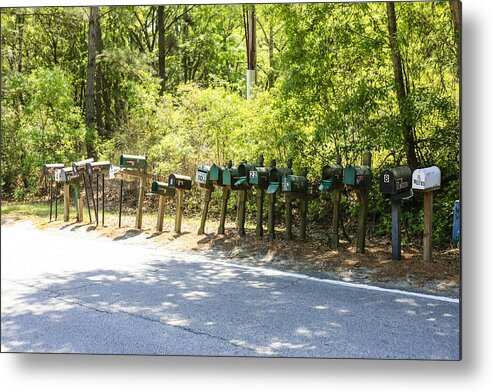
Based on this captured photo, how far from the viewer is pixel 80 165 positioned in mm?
3752

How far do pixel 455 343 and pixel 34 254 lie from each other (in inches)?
86.4

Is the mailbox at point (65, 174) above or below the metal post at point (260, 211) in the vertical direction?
above

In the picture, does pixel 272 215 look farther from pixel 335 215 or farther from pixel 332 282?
pixel 332 282

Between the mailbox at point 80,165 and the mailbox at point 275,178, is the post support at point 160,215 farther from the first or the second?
the mailbox at point 275,178

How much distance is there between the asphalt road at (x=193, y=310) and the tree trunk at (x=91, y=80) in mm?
594

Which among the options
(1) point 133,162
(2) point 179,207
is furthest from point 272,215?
(1) point 133,162

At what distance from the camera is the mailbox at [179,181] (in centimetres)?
409

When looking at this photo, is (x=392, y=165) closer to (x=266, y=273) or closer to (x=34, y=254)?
(x=266, y=273)

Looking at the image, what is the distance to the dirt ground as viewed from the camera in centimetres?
346

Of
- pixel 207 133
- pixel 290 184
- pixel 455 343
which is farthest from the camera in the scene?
pixel 207 133

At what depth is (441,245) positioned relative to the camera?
360 centimetres

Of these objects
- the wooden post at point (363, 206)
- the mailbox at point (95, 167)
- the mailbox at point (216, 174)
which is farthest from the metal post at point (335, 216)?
the mailbox at point (95, 167)

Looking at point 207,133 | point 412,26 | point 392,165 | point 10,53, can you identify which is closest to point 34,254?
point 10,53

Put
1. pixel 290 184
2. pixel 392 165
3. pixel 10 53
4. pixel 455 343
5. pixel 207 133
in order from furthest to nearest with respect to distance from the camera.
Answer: pixel 207 133 < pixel 290 184 < pixel 392 165 < pixel 10 53 < pixel 455 343
